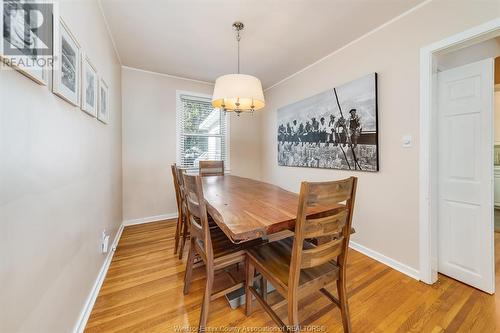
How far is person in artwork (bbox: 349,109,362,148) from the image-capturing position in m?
2.26

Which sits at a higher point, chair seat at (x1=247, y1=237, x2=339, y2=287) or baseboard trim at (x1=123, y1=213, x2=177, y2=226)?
chair seat at (x1=247, y1=237, x2=339, y2=287)

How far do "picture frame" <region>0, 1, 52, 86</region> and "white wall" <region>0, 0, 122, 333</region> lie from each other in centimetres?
4

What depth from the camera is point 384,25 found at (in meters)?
2.04

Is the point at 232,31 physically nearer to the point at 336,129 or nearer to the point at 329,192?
the point at 336,129

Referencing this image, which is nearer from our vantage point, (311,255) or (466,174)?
(311,255)

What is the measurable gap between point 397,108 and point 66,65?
2.57m

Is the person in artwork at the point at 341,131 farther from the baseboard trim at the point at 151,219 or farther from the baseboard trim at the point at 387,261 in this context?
the baseboard trim at the point at 151,219

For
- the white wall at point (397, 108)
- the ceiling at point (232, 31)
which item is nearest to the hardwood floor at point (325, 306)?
the white wall at point (397, 108)

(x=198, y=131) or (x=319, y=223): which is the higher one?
(x=198, y=131)

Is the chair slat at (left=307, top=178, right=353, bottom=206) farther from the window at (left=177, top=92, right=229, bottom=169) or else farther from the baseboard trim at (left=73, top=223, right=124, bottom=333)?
the window at (left=177, top=92, right=229, bottom=169)

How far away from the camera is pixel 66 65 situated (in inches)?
43.2

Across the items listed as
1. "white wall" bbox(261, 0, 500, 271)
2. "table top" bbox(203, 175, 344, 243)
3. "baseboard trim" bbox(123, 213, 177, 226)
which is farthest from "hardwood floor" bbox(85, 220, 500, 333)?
"baseboard trim" bbox(123, 213, 177, 226)

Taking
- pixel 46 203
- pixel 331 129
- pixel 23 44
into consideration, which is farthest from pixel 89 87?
pixel 331 129

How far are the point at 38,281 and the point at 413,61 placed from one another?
292cm
